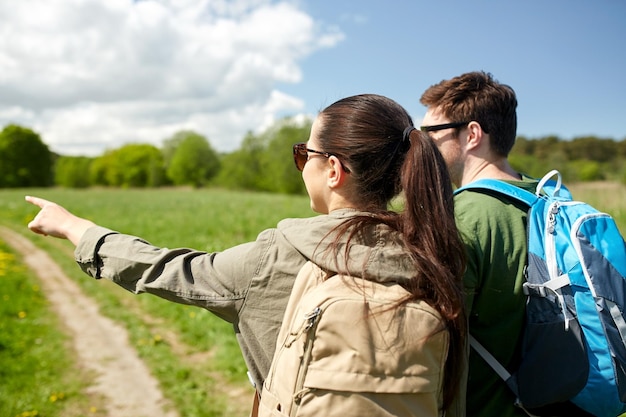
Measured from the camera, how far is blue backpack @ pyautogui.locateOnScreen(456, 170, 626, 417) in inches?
70.3

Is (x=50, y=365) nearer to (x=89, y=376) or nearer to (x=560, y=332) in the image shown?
(x=89, y=376)

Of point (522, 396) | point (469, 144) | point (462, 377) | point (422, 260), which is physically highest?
point (469, 144)

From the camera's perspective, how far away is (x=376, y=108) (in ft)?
5.75

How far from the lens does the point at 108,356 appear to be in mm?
5969

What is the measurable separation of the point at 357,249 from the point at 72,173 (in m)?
111

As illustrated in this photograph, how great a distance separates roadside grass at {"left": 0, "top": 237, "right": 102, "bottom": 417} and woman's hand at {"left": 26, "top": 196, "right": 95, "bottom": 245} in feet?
10.6

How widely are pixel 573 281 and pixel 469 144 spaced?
890 mm

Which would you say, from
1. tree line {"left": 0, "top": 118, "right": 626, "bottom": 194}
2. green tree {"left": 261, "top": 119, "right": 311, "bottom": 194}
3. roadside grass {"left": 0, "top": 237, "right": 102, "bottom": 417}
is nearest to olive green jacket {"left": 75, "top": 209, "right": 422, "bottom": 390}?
roadside grass {"left": 0, "top": 237, "right": 102, "bottom": 417}

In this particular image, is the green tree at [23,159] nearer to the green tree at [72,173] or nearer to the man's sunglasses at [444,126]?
the green tree at [72,173]

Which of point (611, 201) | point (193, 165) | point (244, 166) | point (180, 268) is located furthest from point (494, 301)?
point (193, 165)

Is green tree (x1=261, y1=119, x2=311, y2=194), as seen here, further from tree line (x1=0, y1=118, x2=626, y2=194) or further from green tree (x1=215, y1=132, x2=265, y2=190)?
Answer: green tree (x1=215, y1=132, x2=265, y2=190)

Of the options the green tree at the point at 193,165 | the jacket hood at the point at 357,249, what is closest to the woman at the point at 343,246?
the jacket hood at the point at 357,249

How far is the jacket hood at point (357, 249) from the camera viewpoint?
1486 millimetres

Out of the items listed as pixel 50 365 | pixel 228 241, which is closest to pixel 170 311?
pixel 50 365
